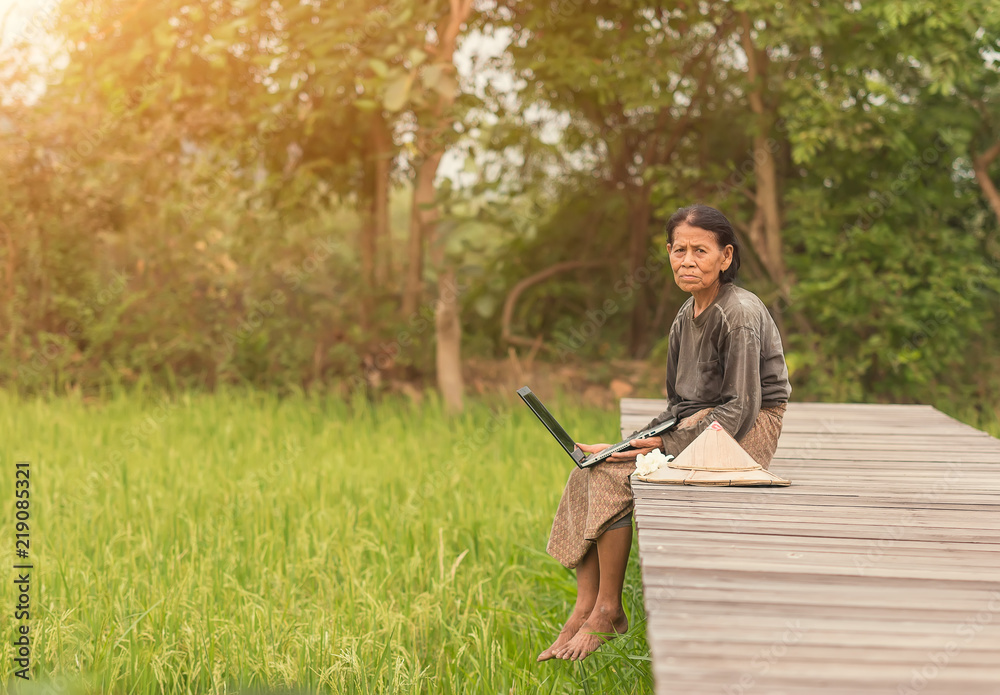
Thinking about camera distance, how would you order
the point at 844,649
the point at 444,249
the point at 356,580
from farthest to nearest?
the point at 444,249, the point at 356,580, the point at 844,649

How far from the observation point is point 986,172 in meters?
7.35

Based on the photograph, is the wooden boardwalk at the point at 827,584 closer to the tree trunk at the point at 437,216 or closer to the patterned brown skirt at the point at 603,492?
the patterned brown skirt at the point at 603,492

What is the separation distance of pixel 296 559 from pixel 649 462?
1.91 m

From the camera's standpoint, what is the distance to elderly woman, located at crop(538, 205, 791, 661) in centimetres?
280

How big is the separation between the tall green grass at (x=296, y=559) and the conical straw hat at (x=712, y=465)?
22.6 inches

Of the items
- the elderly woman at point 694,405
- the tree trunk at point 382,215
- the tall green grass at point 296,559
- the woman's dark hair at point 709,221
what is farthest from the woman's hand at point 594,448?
the tree trunk at point 382,215

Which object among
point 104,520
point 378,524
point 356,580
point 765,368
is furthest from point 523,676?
point 104,520

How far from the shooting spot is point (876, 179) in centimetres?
749

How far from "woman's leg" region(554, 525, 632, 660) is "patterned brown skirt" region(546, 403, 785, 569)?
54mm

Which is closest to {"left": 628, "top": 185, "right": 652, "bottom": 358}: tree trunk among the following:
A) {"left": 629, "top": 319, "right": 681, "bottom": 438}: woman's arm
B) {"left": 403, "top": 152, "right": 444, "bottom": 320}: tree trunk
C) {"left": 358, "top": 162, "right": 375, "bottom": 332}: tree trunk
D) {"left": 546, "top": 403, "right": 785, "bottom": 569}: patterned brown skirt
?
{"left": 403, "top": 152, "right": 444, "bottom": 320}: tree trunk

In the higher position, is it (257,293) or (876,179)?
(876,179)

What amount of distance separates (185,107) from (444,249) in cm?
285

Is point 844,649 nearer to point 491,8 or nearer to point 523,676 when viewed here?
point 523,676

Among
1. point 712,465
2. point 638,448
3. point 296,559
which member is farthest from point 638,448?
point 296,559
